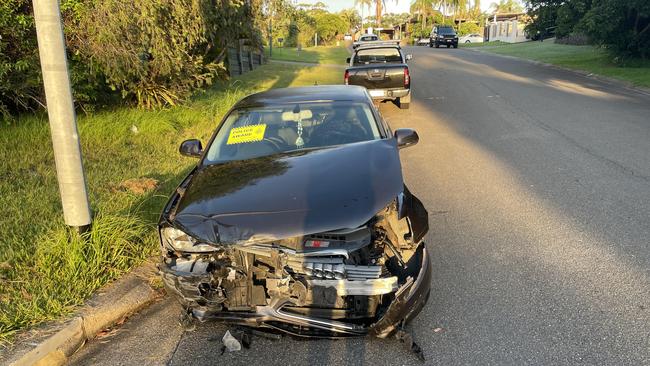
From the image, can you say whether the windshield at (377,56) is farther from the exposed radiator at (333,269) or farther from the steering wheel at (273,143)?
the exposed radiator at (333,269)

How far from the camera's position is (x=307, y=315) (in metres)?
3.14

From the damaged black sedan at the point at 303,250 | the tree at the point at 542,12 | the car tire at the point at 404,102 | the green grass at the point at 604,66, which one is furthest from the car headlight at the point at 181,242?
the tree at the point at 542,12

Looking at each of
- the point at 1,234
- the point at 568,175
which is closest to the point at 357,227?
the point at 1,234

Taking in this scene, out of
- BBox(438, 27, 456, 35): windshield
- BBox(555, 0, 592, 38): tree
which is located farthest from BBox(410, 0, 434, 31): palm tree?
BBox(555, 0, 592, 38): tree

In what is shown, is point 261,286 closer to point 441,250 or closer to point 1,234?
point 441,250

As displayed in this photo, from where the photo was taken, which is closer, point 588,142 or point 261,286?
point 261,286

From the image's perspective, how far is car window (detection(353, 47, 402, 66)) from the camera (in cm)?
1406

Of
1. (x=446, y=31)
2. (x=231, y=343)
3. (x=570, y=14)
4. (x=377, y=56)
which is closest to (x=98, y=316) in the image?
(x=231, y=343)

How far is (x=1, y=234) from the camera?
186 inches

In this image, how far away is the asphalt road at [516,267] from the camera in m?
3.31

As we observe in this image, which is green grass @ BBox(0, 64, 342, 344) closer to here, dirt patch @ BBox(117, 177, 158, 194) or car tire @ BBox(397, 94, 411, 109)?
dirt patch @ BBox(117, 177, 158, 194)

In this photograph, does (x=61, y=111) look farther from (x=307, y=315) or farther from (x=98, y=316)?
(x=307, y=315)

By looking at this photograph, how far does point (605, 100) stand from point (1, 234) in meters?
14.0

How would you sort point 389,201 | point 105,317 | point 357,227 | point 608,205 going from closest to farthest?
point 357,227, point 389,201, point 105,317, point 608,205
